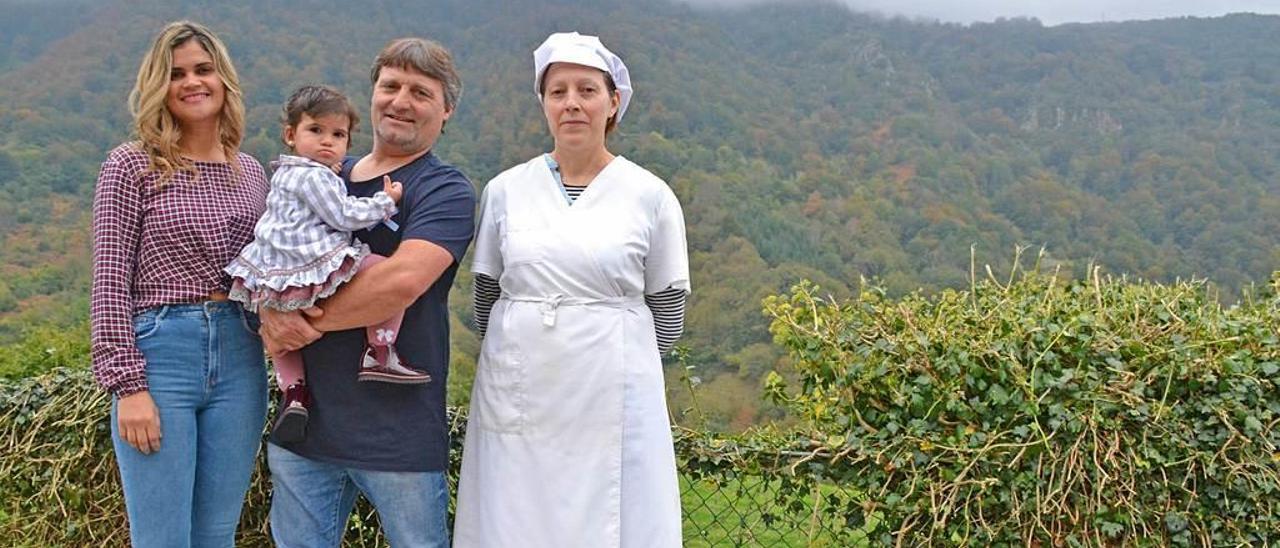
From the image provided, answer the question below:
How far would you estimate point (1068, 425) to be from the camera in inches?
95.8

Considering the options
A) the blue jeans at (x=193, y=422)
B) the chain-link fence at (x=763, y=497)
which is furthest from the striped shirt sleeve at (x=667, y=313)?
the blue jeans at (x=193, y=422)

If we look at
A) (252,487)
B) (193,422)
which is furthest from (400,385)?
(252,487)

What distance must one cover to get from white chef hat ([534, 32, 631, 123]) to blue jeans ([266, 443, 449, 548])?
0.98 meters

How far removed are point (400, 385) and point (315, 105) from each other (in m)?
0.70

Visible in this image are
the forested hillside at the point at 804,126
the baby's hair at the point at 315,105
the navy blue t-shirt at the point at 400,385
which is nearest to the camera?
the navy blue t-shirt at the point at 400,385

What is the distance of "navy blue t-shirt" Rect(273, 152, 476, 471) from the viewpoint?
2254 millimetres

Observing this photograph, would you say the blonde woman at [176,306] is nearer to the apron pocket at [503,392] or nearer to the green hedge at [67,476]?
the apron pocket at [503,392]

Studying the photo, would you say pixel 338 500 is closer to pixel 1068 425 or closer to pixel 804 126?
pixel 1068 425

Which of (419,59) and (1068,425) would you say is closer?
(419,59)

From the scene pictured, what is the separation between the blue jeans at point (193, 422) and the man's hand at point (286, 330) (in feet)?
0.41

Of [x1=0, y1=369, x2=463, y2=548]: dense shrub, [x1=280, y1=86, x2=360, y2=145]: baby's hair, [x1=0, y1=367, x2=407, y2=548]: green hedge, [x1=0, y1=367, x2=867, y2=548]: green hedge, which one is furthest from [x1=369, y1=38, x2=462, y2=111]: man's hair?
[x1=0, y1=367, x2=407, y2=548]: green hedge

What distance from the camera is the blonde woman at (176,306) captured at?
2.17 metres

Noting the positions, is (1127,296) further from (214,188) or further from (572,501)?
(214,188)

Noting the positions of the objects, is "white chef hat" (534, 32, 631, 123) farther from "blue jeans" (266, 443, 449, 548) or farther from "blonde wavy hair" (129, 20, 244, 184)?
"blue jeans" (266, 443, 449, 548)
